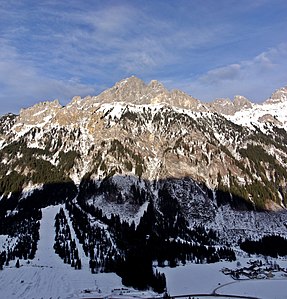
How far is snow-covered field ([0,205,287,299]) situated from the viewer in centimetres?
11338

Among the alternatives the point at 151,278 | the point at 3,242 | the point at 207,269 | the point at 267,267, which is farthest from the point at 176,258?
the point at 3,242

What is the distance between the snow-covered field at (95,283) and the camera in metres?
113

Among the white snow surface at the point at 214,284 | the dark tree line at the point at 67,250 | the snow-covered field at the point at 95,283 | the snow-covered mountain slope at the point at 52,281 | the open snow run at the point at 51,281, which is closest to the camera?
the open snow run at the point at 51,281

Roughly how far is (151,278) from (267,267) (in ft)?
234

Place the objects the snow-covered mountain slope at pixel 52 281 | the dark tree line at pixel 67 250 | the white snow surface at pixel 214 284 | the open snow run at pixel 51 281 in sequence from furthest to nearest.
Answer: the dark tree line at pixel 67 250 → the white snow surface at pixel 214 284 → the snow-covered mountain slope at pixel 52 281 → the open snow run at pixel 51 281

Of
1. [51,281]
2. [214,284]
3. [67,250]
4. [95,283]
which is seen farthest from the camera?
[67,250]

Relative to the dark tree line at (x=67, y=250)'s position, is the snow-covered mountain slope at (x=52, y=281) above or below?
below

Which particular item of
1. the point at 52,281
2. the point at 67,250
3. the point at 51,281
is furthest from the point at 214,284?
the point at 67,250

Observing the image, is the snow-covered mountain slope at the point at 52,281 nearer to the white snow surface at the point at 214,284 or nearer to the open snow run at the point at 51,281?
the open snow run at the point at 51,281

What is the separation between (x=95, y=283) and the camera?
126 meters

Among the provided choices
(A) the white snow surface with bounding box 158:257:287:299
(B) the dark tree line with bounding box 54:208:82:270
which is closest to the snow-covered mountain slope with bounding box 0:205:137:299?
(B) the dark tree line with bounding box 54:208:82:270

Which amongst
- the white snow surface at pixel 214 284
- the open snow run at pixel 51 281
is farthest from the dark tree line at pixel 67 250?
the white snow surface at pixel 214 284

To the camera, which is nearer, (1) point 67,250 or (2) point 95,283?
(2) point 95,283

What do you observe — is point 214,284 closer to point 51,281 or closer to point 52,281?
point 52,281
